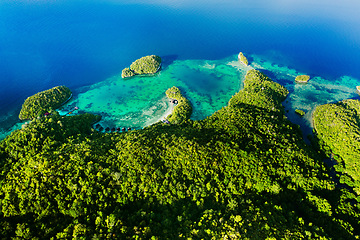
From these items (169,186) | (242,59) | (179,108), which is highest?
(242,59)

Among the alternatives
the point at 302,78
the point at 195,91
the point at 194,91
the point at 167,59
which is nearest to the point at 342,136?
the point at 302,78

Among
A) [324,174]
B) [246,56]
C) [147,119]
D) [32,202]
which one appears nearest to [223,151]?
[324,174]

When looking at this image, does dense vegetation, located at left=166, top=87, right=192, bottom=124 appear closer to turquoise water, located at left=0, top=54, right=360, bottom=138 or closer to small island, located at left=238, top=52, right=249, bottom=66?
turquoise water, located at left=0, top=54, right=360, bottom=138

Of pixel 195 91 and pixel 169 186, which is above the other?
pixel 195 91

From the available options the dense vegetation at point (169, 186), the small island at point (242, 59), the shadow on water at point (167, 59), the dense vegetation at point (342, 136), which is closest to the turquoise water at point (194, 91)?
the shadow on water at point (167, 59)

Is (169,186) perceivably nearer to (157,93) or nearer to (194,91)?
(157,93)

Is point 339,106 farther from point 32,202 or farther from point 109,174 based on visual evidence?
point 32,202

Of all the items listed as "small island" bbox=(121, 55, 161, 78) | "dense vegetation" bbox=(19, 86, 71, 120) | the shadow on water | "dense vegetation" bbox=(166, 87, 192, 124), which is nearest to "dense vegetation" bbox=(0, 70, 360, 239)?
"dense vegetation" bbox=(166, 87, 192, 124)

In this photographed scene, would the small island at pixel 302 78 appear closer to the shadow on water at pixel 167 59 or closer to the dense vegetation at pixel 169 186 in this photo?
the dense vegetation at pixel 169 186
